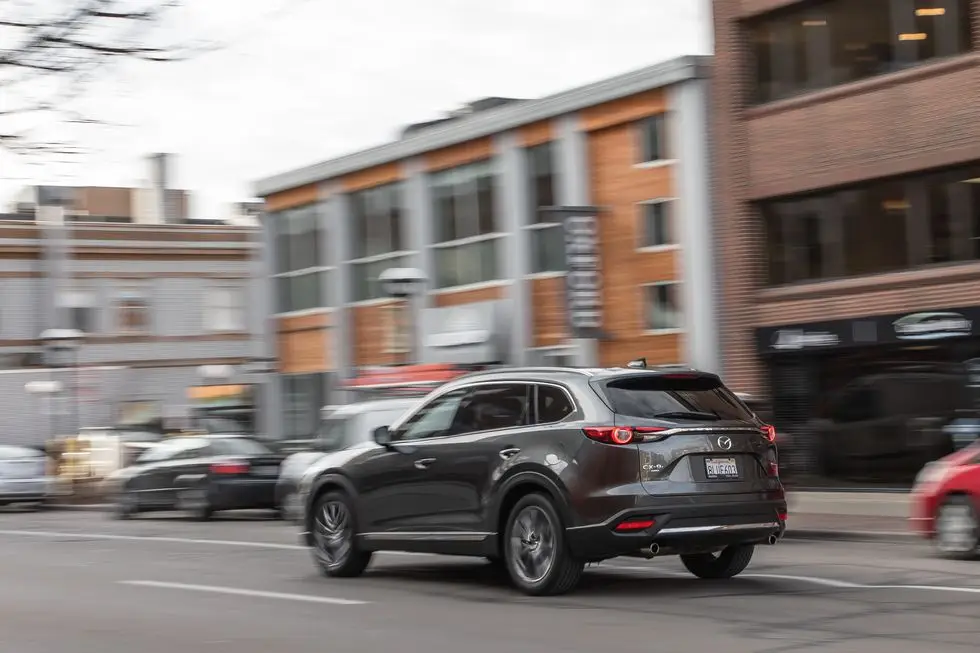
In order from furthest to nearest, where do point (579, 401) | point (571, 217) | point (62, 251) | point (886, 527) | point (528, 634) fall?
point (62, 251) < point (571, 217) < point (886, 527) < point (579, 401) < point (528, 634)

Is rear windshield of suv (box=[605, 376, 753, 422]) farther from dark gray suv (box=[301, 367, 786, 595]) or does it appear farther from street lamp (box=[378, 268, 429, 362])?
street lamp (box=[378, 268, 429, 362])

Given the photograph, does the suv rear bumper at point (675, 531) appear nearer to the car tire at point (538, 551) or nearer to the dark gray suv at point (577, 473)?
the dark gray suv at point (577, 473)

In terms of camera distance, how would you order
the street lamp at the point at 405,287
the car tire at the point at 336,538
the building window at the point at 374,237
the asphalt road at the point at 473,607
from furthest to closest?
the building window at the point at 374,237 → the street lamp at the point at 405,287 → the car tire at the point at 336,538 → the asphalt road at the point at 473,607

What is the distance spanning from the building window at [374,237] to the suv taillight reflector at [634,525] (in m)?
27.2

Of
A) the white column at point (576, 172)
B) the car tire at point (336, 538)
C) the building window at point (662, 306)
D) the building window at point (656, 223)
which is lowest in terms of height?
the car tire at point (336, 538)

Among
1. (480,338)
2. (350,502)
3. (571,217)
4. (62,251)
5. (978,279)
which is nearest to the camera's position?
(350,502)

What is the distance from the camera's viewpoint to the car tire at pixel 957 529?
14.8m

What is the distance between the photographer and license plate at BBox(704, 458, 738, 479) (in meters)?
11.0

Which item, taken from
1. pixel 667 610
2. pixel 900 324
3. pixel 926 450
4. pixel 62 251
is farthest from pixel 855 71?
pixel 62 251

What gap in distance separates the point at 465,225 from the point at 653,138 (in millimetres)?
6785

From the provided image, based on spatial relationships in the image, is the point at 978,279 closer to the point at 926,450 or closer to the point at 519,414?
the point at 926,450

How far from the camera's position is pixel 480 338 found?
33.6 metres

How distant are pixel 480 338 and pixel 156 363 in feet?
85.9

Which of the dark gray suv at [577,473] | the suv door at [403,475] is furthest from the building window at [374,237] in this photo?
the dark gray suv at [577,473]
